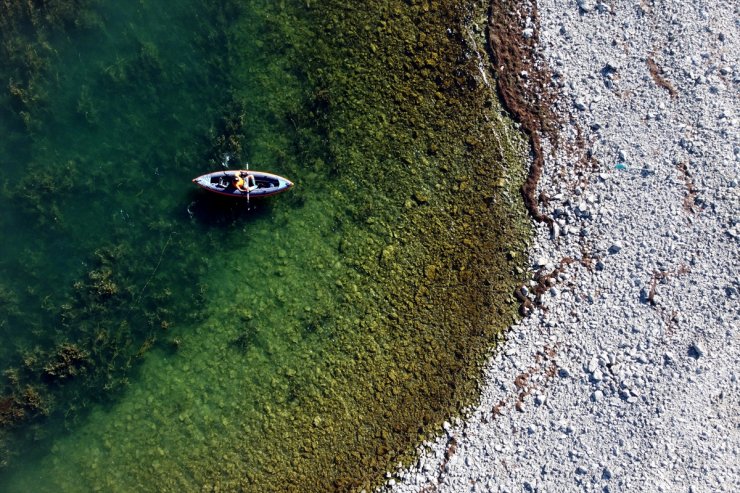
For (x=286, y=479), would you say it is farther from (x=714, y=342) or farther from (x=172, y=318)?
(x=714, y=342)

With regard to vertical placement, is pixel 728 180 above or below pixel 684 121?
below

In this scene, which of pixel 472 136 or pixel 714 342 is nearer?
pixel 714 342

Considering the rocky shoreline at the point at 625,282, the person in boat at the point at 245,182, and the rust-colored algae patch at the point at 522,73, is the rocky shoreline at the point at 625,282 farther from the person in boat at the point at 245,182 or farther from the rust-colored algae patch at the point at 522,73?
the person in boat at the point at 245,182

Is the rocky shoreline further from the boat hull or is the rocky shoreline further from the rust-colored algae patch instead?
the boat hull

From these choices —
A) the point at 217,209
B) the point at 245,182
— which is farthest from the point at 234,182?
the point at 217,209

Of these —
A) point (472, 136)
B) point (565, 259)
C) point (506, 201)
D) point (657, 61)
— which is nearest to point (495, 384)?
point (565, 259)

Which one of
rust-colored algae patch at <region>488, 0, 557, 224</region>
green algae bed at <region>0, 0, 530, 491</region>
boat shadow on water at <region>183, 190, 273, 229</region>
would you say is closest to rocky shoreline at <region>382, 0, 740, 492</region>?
rust-colored algae patch at <region>488, 0, 557, 224</region>
